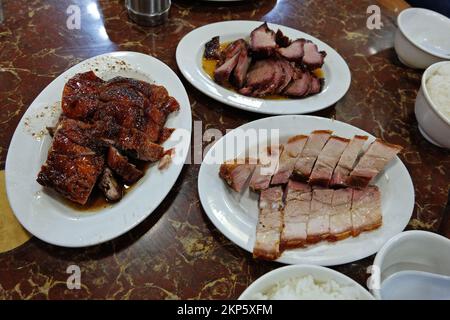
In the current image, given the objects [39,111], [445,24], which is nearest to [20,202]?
[39,111]

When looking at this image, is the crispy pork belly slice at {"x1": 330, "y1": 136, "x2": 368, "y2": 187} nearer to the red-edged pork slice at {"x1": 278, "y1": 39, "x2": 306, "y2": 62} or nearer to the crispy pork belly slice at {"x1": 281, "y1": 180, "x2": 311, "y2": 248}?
the crispy pork belly slice at {"x1": 281, "y1": 180, "x2": 311, "y2": 248}

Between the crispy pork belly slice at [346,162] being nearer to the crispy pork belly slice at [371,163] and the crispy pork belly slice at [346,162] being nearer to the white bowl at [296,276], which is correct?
the crispy pork belly slice at [371,163]

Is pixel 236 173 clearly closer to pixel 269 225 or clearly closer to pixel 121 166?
pixel 269 225

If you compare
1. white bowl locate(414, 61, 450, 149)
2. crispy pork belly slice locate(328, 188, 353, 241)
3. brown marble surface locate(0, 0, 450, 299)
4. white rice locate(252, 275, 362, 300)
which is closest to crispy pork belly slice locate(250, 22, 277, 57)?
brown marble surface locate(0, 0, 450, 299)

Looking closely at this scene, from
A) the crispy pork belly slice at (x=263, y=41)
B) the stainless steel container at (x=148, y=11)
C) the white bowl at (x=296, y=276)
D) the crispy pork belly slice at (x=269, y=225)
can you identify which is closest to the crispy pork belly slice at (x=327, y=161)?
the crispy pork belly slice at (x=269, y=225)

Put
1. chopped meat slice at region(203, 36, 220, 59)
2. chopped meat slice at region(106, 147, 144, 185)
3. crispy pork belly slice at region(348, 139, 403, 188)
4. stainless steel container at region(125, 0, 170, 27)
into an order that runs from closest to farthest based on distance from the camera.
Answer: chopped meat slice at region(106, 147, 144, 185)
crispy pork belly slice at region(348, 139, 403, 188)
chopped meat slice at region(203, 36, 220, 59)
stainless steel container at region(125, 0, 170, 27)
